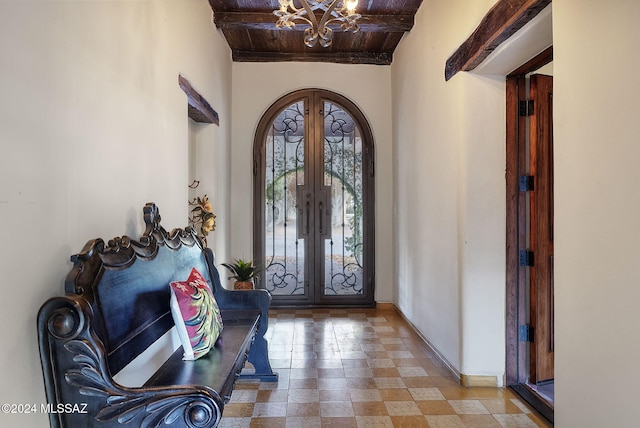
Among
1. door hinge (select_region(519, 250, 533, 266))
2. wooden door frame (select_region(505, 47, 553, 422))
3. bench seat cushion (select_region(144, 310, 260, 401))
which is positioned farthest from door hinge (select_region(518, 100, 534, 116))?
bench seat cushion (select_region(144, 310, 260, 401))

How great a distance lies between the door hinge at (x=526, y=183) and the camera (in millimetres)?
2762

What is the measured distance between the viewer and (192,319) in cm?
181

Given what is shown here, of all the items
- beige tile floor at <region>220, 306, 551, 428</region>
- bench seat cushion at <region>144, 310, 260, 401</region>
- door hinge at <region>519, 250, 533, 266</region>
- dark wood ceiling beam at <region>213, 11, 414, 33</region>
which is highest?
dark wood ceiling beam at <region>213, 11, 414, 33</region>

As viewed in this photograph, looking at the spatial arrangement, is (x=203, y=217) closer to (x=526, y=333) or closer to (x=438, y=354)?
(x=438, y=354)

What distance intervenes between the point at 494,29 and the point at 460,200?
1.12 m

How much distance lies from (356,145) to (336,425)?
363 cm

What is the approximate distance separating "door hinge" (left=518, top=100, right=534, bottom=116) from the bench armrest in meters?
2.67

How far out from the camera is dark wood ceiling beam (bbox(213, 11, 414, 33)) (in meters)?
4.04

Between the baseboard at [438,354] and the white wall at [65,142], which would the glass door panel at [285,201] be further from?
the white wall at [65,142]

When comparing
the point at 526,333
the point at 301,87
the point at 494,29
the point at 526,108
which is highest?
the point at 301,87

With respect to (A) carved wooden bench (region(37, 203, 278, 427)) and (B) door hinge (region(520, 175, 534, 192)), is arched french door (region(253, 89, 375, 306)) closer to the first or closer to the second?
(B) door hinge (region(520, 175, 534, 192))

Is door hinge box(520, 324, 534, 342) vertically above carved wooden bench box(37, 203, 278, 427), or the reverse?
carved wooden bench box(37, 203, 278, 427)

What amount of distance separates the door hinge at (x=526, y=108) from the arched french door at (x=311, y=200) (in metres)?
2.47

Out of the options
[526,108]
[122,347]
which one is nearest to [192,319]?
[122,347]
